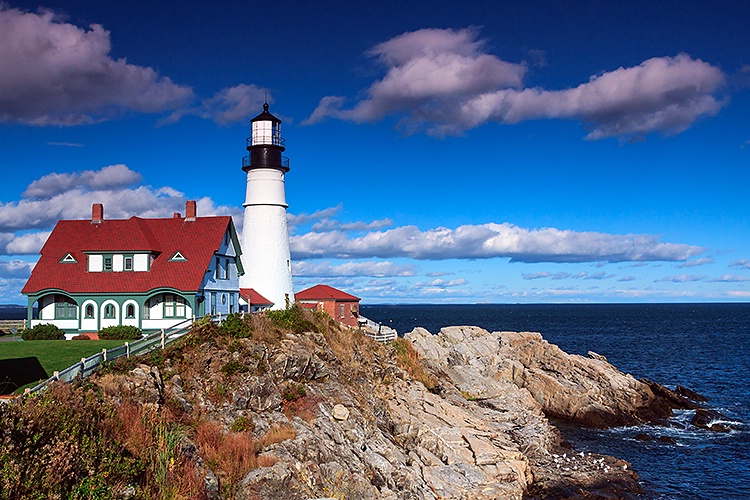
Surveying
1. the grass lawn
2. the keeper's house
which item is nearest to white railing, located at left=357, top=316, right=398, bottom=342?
the keeper's house

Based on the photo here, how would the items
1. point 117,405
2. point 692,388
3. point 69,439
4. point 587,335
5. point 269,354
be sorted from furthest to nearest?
point 587,335 → point 692,388 → point 269,354 → point 117,405 → point 69,439

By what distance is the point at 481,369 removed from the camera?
4234cm

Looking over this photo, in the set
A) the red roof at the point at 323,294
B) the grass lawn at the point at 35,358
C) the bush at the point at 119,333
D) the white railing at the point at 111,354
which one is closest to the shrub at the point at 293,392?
the white railing at the point at 111,354

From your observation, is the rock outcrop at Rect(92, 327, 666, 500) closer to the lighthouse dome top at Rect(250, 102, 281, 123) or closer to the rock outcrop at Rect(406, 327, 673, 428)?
the rock outcrop at Rect(406, 327, 673, 428)

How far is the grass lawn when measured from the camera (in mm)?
20766

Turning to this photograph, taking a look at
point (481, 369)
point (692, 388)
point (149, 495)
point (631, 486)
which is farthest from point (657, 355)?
point (149, 495)

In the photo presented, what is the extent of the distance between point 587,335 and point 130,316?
8320 cm

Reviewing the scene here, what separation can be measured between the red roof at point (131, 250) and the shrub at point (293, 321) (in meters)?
7.02

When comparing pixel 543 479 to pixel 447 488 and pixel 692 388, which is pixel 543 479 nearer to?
pixel 447 488

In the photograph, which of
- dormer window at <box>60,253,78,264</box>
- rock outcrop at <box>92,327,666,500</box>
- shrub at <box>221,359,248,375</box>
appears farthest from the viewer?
dormer window at <box>60,253,78,264</box>

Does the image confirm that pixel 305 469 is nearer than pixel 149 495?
No

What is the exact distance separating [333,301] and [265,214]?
367 inches

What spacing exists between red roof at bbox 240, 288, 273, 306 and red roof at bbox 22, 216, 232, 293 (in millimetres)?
5272

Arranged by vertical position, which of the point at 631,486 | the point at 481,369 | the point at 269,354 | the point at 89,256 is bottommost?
the point at 631,486
